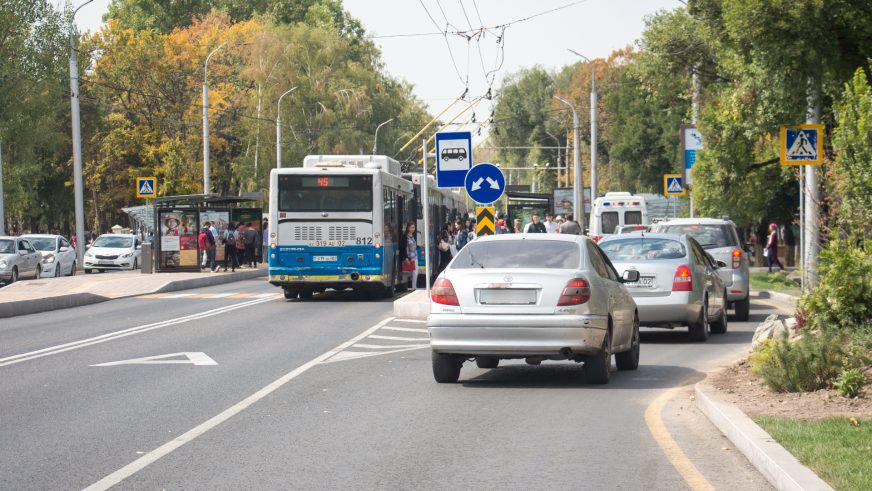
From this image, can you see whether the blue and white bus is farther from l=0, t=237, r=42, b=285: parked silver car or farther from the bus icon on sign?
l=0, t=237, r=42, b=285: parked silver car

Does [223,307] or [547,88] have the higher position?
[547,88]

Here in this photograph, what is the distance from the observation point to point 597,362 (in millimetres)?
12523

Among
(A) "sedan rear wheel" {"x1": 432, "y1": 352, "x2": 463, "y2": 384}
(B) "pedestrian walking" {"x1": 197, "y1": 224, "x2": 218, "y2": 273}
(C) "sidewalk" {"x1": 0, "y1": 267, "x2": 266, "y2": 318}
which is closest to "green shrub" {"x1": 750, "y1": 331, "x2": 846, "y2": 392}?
(A) "sedan rear wheel" {"x1": 432, "y1": 352, "x2": 463, "y2": 384}

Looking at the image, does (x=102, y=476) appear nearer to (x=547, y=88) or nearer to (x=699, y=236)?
(x=699, y=236)

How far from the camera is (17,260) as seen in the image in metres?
40.2

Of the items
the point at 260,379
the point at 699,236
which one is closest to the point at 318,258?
the point at 699,236

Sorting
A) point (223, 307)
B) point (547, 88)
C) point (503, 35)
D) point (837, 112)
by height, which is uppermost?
point (547, 88)

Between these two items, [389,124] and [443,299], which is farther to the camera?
[389,124]

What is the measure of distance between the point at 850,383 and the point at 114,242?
140 feet

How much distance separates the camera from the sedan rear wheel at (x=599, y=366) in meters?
12.5

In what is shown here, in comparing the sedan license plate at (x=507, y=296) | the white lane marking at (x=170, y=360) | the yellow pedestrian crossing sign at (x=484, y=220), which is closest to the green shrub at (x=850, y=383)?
the sedan license plate at (x=507, y=296)

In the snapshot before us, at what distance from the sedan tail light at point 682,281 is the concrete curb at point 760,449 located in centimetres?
664

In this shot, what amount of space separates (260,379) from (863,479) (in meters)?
7.71

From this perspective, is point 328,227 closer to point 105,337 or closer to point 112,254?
point 105,337
